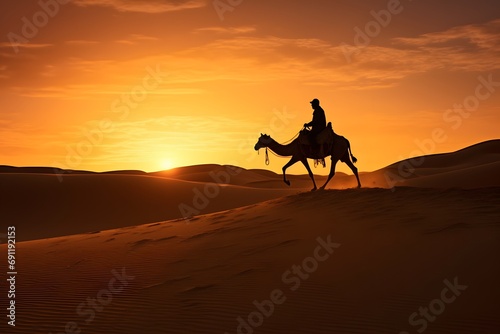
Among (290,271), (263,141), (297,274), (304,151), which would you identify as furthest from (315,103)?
(297,274)

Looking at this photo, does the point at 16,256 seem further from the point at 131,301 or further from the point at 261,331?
the point at 261,331

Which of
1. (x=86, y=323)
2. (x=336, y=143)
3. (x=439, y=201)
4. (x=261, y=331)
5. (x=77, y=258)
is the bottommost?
(x=261, y=331)

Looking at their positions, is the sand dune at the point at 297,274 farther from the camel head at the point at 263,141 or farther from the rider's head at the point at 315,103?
the camel head at the point at 263,141

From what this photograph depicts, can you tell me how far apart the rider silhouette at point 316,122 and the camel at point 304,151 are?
379 millimetres

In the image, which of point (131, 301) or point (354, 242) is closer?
point (131, 301)

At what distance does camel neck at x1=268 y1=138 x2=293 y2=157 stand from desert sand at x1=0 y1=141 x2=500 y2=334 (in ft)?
7.45

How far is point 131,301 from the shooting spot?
10.2 meters

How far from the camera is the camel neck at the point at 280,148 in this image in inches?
814

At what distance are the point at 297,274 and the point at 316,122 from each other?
365 inches

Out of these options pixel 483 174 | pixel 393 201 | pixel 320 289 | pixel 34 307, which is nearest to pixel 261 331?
pixel 320 289

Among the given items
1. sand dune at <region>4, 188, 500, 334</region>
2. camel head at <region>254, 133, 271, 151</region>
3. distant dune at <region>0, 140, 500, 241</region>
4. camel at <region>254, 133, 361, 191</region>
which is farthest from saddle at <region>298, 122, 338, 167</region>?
distant dune at <region>0, 140, 500, 241</region>

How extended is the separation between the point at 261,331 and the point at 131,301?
265 centimetres

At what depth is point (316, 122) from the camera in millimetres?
19359

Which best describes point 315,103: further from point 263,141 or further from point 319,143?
point 263,141
